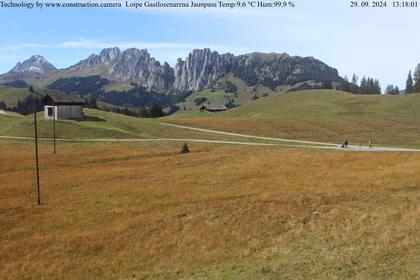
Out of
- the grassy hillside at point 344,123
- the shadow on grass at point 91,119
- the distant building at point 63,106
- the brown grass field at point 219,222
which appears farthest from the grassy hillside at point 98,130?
the brown grass field at point 219,222

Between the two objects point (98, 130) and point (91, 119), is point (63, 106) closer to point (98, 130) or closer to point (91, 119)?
point (91, 119)

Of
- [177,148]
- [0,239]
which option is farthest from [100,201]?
[177,148]

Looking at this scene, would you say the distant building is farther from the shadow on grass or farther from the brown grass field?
the brown grass field

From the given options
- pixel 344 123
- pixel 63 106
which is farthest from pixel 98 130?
pixel 344 123

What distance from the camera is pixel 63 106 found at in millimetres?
109188

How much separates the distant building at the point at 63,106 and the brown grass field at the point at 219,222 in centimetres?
4826

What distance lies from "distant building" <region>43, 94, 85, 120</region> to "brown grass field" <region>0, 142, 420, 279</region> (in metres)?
48.3

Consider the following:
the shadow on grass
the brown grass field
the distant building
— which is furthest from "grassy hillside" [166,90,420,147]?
the brown grass field

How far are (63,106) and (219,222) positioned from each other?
81639mm

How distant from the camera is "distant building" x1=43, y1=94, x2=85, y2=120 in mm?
107438

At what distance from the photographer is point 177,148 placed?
81062mm

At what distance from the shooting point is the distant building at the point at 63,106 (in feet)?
352

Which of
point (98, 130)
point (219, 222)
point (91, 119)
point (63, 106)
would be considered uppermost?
point (63, 106)

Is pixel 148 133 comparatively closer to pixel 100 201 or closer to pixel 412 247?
pixel 100 201
